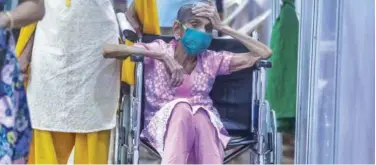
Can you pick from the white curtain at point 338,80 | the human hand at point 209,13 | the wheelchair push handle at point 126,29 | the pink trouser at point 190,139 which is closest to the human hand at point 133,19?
the wheelchair push handle at point 126,29

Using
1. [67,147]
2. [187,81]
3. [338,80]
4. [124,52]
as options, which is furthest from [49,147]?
[338,80]

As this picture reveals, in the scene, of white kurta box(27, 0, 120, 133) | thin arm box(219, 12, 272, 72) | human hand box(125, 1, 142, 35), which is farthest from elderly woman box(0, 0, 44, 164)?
thin arm box(219, 12, 272, 72)

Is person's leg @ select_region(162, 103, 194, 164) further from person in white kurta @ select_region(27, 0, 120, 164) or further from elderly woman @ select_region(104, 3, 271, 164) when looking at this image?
person in white kurta @ select_region(27, 0, 120, 164)

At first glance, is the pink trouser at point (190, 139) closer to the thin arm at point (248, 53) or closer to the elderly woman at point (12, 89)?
the thin arm at point (248, 53)

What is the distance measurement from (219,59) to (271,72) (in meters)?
0.43

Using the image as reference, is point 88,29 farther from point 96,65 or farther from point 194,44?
point 194,44

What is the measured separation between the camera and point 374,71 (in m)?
2.24

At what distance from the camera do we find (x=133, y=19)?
2.66 meters

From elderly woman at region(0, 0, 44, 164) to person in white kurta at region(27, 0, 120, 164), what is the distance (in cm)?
67

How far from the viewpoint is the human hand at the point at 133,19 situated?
2647mm

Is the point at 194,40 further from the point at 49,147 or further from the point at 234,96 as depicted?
the point at 49,147

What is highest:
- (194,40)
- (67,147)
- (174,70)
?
(194,40)

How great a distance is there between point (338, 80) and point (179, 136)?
1.89 ft

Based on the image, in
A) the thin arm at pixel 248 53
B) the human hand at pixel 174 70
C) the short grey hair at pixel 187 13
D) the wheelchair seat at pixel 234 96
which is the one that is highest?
the short grey hair at pixel 187 13
